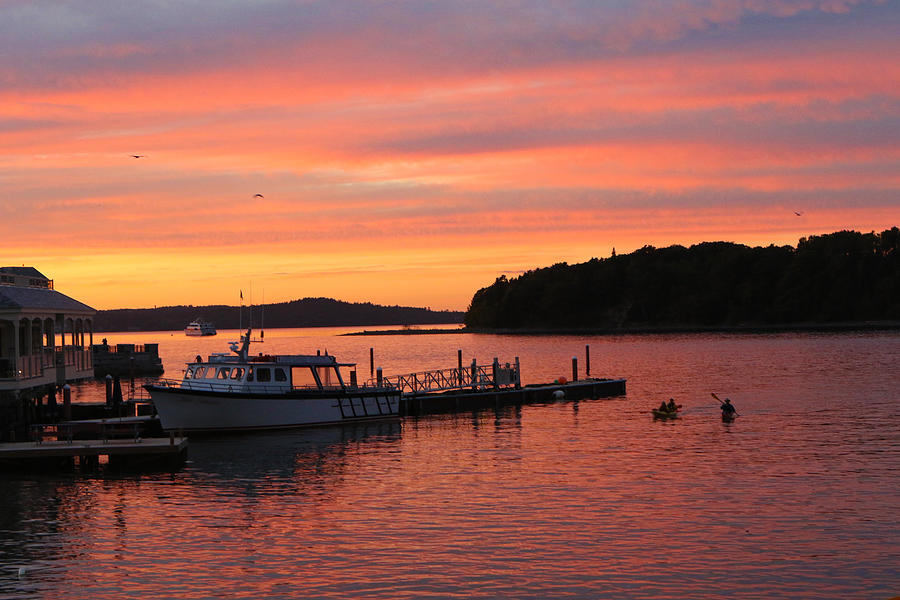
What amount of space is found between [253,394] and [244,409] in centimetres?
87

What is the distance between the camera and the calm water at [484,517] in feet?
77.3

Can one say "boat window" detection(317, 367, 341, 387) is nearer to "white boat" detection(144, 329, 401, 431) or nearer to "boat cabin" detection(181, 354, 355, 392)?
"white boat" detection(144, 329, 401, 431)

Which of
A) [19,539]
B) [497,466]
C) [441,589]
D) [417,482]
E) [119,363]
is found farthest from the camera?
[119,363]

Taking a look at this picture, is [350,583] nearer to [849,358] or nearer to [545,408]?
[545,408]

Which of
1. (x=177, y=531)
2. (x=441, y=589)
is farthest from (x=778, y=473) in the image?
(x=177, y=531)

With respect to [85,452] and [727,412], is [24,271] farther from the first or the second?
[727,412]

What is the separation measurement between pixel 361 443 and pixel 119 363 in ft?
195

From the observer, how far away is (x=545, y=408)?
6600 cm

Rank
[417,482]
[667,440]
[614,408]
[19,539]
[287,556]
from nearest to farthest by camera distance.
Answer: [287,556] < [19,539] < [417,482] < [667,440] < [614,408]

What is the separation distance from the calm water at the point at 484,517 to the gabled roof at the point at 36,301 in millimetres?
9508

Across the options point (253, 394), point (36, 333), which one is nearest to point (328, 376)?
point (253, 394)

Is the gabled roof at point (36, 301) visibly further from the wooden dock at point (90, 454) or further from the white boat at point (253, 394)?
the wooden dock at point (90, 454)

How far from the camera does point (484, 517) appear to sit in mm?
30312

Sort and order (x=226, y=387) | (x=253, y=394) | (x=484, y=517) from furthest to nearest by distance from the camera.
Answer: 1. (x=253, y=394)
2. (x=226, y=387)
3. (x=484, y=517)
